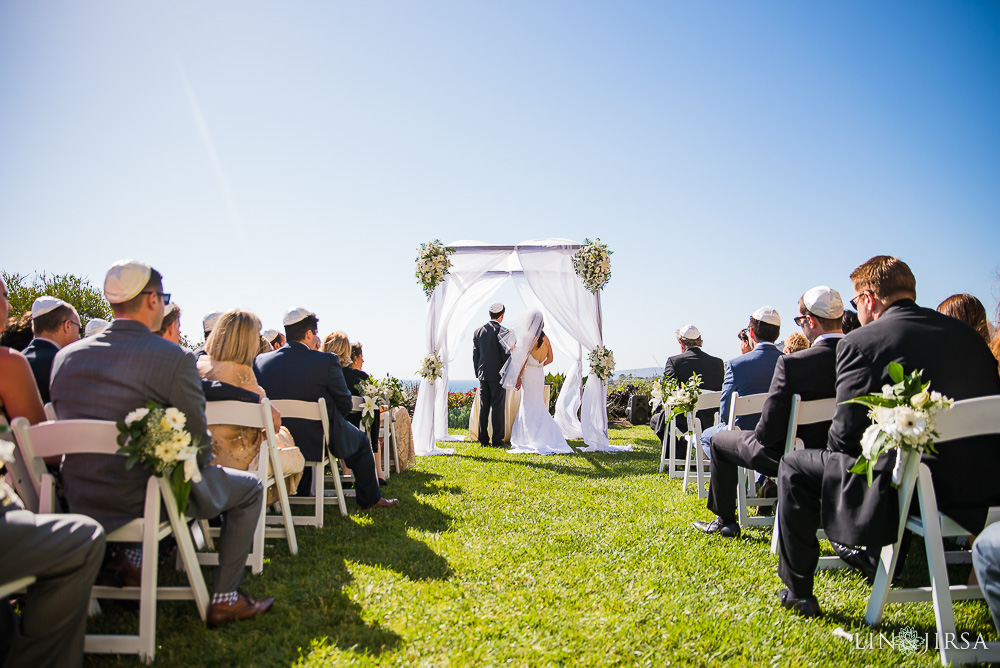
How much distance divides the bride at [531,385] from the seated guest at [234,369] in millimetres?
6022

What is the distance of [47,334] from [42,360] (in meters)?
0.31

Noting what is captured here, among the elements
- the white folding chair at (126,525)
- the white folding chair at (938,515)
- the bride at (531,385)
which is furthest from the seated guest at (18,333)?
the bride at (531,385)

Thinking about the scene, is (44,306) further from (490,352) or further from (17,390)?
(490,352)

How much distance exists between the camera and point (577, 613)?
10.2ft

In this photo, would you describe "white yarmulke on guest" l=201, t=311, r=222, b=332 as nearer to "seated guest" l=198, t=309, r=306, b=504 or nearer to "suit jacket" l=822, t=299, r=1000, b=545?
"seated guest" l=198, t=309, r=306, b=504

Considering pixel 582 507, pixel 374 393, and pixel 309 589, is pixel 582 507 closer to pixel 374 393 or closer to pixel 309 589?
pixel 374 393

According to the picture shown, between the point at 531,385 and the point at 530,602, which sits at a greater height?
the point at 531,385

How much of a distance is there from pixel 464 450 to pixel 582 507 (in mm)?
4285

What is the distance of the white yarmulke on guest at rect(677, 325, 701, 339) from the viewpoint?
296 inches

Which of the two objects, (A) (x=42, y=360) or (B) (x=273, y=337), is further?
(B) (x=273, y=337)

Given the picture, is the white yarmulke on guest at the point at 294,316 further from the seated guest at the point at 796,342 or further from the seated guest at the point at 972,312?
the seated guest at the point at 972,312

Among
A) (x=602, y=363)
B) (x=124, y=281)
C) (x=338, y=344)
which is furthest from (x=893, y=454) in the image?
(x=602, y=363)

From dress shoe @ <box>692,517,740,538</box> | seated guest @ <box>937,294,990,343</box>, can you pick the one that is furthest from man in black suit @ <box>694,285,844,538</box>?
seated guest @ <box>937,294,990,343</box>

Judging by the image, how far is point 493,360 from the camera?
10.2 meters
